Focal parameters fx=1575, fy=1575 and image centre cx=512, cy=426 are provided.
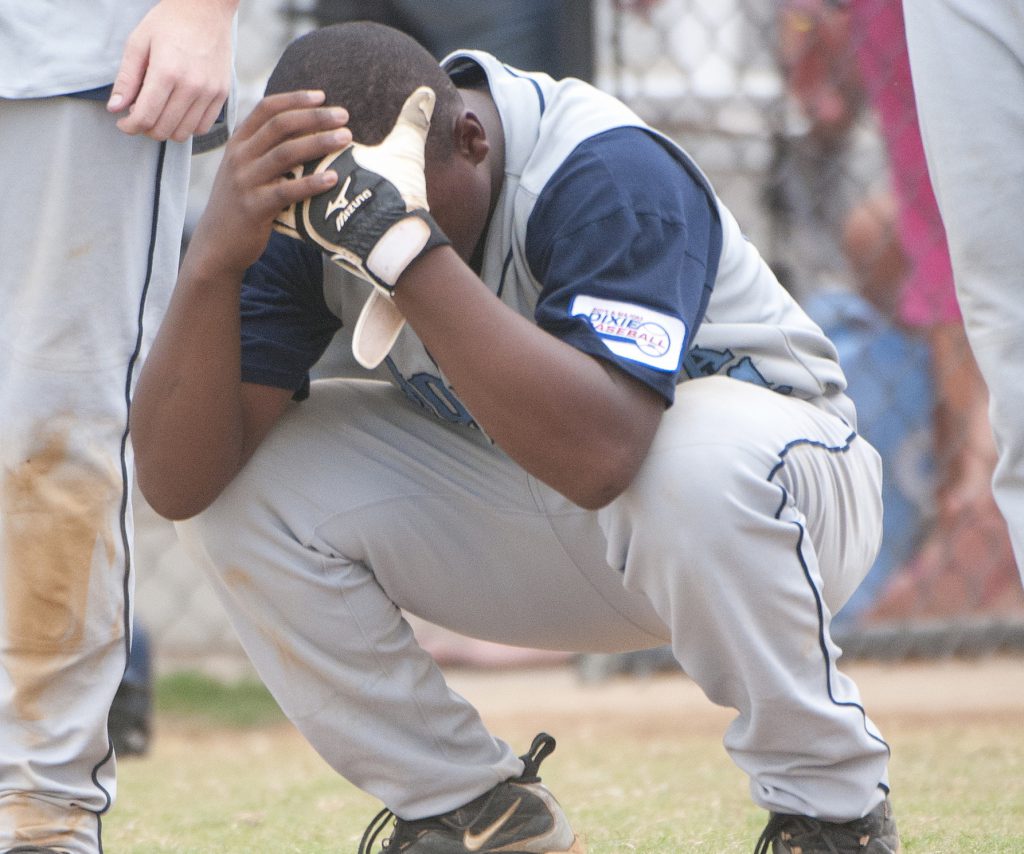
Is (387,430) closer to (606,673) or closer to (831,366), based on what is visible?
(831,366)

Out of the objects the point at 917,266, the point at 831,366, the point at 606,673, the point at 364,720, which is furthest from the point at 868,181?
the point at 364,720

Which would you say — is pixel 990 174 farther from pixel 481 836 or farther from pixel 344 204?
pixel 481 836

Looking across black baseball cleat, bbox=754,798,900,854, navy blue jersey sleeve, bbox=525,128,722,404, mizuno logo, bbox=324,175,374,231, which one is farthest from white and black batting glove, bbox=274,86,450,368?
black baseball cleat, bbox=754,798,900,854

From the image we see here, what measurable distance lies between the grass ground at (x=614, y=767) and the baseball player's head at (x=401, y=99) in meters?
0.90

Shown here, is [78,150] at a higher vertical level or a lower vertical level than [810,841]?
higher

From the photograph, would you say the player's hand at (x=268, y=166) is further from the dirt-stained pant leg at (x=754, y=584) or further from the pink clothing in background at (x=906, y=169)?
the pink clothing in background at (x=906, y=169)

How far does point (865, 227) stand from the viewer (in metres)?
4.29

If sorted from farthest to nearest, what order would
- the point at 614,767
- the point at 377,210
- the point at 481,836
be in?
1. the point at 614,767
2. the point at 481,836
3. the point at 377,210

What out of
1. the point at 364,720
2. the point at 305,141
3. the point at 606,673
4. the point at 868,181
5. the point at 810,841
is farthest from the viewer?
the point at 868,181

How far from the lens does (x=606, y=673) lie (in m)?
3.97

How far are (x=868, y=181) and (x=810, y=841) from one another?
2.87 metres

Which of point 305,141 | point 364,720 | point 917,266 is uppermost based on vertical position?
point 305,141

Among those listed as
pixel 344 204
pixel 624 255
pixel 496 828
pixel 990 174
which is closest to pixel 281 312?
pixel 344 204

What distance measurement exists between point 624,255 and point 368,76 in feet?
1.11
